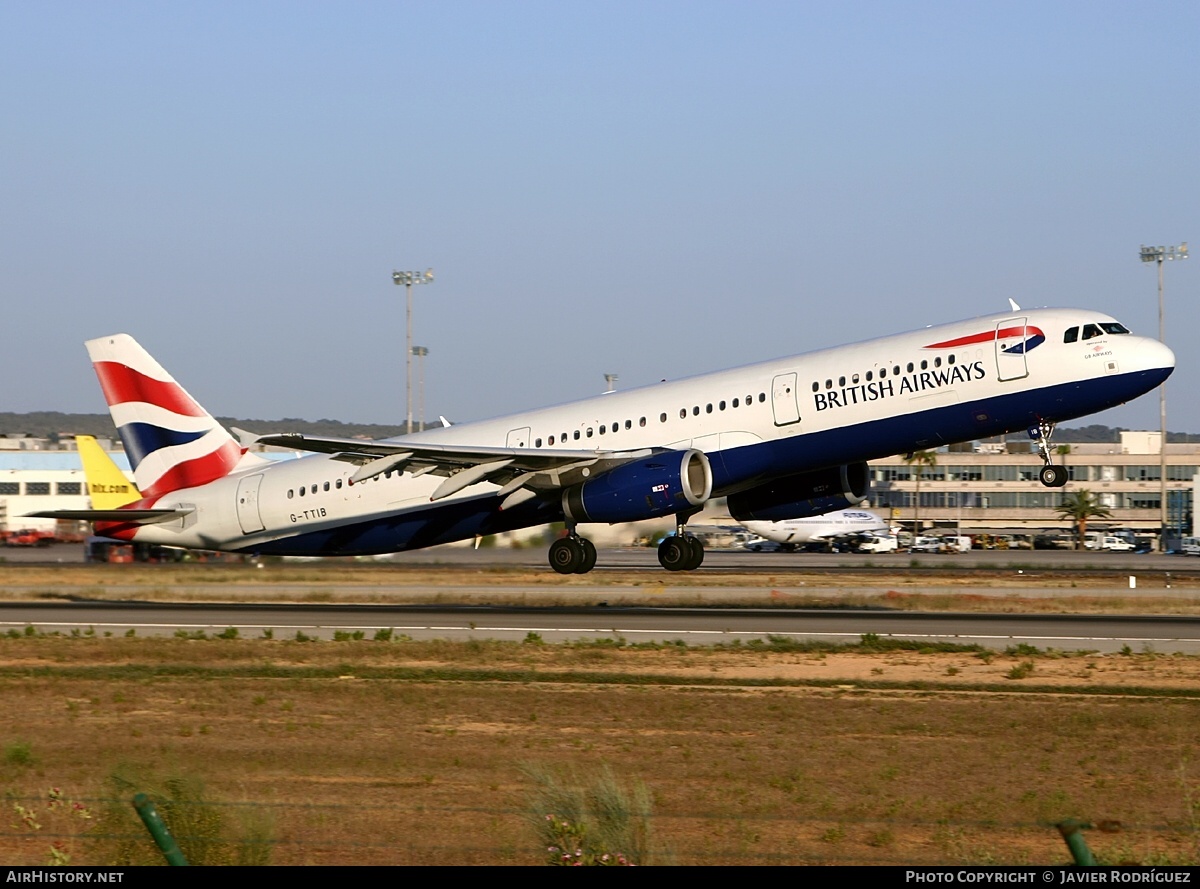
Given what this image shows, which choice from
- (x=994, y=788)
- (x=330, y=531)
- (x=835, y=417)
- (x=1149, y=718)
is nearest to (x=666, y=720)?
(x=994, y=788)

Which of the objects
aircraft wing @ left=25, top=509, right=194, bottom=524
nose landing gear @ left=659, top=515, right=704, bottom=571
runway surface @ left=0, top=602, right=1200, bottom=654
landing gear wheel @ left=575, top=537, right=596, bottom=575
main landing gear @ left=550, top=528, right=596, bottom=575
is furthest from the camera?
aircraft wing @ left=25, top=509, right=194, bottom=524

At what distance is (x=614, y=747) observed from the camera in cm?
2039

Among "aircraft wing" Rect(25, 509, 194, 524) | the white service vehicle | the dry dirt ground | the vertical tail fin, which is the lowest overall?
the dry dirt ground

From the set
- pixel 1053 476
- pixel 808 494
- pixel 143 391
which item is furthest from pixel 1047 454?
pixel 143 391

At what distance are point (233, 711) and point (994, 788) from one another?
1252 cm

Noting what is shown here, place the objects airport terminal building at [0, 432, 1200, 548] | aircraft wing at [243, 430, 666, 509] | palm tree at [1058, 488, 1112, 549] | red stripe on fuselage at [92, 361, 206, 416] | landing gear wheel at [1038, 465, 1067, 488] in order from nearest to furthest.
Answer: landing gear wheel at [1038, 465, 1067, 488] < aircraft wing at [243, 430, 666, 509] < red stripe on fuselage at [92, 361, 206, 416] < palm tree at [1058, 488, 1112, 549] < airport terminal building at [0, 432, 1200, 548]

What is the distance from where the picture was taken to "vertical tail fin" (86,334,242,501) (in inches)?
1719

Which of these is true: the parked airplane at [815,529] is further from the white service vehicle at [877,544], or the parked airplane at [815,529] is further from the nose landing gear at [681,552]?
the nose landing gear at [681,552]

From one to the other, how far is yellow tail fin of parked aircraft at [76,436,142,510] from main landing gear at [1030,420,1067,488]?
3055 centimetres

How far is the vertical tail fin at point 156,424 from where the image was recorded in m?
43.7

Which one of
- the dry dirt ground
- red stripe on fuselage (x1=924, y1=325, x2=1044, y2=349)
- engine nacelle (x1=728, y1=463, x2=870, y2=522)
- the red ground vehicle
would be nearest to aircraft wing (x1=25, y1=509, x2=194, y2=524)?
the dry dirt ground

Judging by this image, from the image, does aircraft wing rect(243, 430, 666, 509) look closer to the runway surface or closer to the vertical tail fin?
the runway surface

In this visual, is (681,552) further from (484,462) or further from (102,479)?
(102,479)

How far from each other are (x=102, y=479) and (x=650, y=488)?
88.1ft
